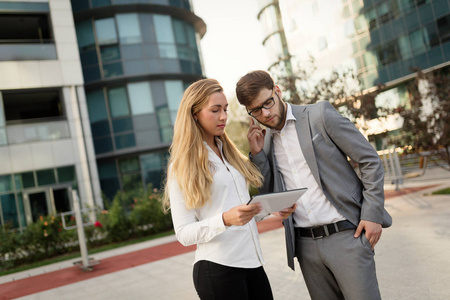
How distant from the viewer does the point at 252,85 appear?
264cm

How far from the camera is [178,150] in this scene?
2512 millimetres

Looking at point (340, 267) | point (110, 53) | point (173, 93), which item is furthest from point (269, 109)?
point (110, 53)

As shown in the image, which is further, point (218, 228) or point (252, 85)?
point (252, 85)

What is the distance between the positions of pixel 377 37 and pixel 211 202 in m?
29.8

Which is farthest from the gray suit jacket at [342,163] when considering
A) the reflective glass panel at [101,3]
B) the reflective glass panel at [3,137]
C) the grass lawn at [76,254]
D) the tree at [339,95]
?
the reflective glass panel at [101,3]

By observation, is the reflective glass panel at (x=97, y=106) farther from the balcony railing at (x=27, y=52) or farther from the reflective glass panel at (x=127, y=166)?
the balcony railing at (x=27, y=52)

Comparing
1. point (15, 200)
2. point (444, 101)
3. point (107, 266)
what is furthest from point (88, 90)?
point (444, 101)

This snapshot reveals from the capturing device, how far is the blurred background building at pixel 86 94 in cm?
1906

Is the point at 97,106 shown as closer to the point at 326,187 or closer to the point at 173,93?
the point at 173,93

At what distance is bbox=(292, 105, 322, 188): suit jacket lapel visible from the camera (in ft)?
8.43

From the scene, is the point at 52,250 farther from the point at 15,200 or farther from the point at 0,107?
the point at 0,107

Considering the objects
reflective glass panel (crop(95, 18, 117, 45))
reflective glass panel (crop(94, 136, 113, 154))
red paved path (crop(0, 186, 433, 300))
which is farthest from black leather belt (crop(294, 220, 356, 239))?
reflective glass panel (crop(95, 18, 117, 45))

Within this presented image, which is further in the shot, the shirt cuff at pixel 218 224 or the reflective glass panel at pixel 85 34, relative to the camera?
the reflective glass panel at pixel 85 34

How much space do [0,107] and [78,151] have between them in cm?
423
